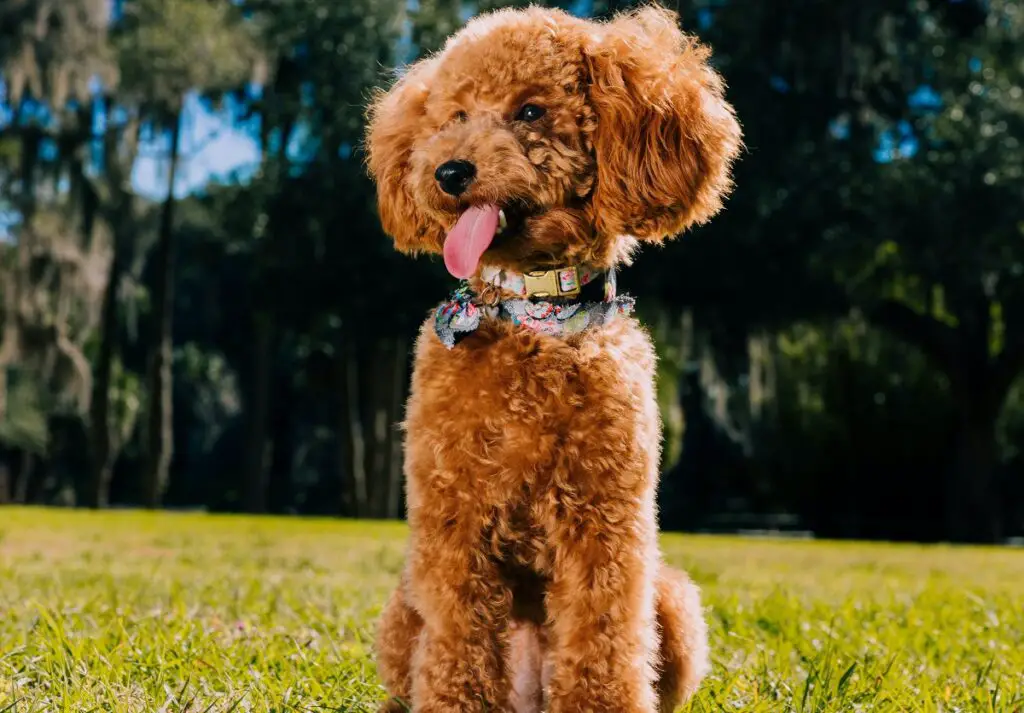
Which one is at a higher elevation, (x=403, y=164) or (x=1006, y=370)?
(x=1006, y=370)

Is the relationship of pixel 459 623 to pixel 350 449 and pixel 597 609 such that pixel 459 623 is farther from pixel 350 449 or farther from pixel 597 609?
pixel 350 449

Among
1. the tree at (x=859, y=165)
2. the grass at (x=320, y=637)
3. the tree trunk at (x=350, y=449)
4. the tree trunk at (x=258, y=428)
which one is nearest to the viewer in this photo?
the grass at (x=320, y=637)

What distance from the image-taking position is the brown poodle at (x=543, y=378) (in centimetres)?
→ 263

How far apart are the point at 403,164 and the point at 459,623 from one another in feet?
4.10

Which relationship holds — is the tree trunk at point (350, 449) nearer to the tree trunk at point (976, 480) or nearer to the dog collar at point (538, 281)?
the tree trunk at point (976, 480)

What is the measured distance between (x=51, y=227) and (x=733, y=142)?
19.0 meters

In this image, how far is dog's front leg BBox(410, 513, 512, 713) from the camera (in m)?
2.62

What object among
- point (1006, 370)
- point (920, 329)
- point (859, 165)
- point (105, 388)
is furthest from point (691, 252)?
point (105, 388)

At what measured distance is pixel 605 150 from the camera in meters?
2.77

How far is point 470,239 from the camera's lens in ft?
8.62

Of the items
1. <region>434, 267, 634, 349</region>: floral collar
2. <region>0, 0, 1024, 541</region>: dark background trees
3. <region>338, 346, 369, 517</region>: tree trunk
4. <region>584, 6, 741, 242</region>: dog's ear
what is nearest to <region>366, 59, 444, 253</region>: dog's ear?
<region>434, 267, 634, 349</region>: floral collar

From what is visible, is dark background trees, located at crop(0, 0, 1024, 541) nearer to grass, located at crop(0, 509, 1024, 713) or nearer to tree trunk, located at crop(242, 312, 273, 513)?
tree trunk, located at crop(242, 312, 273, 513)

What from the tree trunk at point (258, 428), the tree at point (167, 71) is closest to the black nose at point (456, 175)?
the tree at point (167, 71)

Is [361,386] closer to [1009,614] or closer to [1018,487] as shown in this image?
[1018,487]
